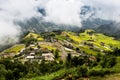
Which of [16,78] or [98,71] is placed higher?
[98,71]

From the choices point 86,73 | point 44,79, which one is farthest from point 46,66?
point 86,73

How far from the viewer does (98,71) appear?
301 ft

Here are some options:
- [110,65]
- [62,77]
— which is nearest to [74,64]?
[110,65]

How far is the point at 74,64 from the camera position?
459 feet

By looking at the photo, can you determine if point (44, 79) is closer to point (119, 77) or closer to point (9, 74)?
point (119, 77)

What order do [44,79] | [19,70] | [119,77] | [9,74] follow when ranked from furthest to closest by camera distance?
[19,70]
[9,74]
[44,79]
[119,77]

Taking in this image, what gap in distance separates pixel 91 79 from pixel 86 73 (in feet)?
10.5

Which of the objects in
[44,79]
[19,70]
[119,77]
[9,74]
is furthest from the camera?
[19,70]

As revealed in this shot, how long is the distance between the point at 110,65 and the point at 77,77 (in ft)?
57.5

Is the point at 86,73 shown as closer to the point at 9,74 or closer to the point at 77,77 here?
the point at 77,77

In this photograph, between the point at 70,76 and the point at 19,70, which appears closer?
the point at 70,76

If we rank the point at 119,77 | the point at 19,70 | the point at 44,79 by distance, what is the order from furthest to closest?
the point at 19,70 < the point at 44,79 < the point at 119,77

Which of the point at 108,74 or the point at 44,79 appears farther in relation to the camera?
the point at 44,79

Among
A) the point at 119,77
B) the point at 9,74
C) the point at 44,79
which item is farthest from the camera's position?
the point at 9,74
